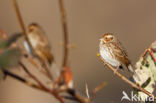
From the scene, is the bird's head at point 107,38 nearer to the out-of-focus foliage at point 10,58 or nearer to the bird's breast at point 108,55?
the bird's breast at point 108,55

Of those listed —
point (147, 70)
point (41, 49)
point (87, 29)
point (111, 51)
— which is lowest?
point (87, 29)

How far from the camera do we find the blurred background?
701cm

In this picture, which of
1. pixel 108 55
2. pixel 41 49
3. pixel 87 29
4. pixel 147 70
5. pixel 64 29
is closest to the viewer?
pixel 64 29

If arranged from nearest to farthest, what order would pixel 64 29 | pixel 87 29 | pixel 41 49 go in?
pixel 64 29 → pixel 41 49 → pixel 87 29

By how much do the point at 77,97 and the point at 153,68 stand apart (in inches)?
23.0

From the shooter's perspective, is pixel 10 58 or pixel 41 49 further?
pixel 41 49

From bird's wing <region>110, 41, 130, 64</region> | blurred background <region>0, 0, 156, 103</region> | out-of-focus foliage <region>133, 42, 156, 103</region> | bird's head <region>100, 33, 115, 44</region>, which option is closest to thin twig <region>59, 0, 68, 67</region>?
out-of-focus foliage <region>133, 42, 156, 103</region>

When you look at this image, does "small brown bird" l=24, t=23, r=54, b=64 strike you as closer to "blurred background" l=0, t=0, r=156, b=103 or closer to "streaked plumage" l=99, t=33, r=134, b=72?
"streaked plumage" l=99, t=33, r=134, b=72

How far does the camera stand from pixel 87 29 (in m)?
9.06

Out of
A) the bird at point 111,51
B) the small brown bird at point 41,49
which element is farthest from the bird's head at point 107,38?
the small brown bird at point 41,49

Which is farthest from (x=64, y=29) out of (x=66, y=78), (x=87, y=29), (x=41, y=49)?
(x=87, y=29)

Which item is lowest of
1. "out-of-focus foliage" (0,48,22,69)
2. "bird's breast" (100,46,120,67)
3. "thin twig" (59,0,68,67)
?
"bird's breast" (100,46,120,67)

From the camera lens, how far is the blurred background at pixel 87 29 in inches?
276

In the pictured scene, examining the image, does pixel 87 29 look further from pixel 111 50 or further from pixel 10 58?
pixel 10 58
